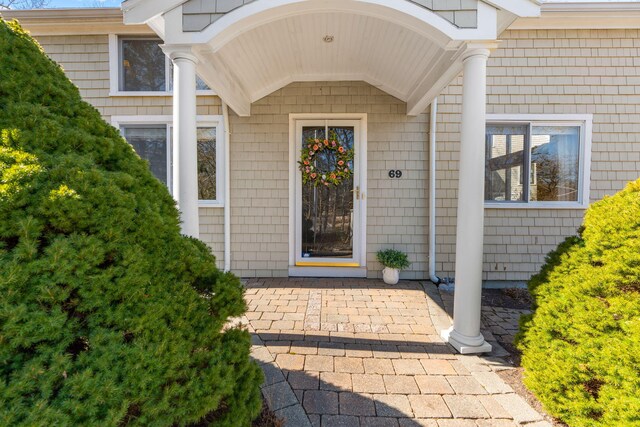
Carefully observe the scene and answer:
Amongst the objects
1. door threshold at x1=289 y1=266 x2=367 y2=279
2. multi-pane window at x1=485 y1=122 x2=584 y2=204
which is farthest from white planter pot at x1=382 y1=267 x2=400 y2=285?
multi-pane window at x1=485 y1=122 x2=584 y2=204

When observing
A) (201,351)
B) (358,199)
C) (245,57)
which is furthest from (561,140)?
(201,351)

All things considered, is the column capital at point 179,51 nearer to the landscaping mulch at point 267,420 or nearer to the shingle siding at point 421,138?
the shingle siding at point 421,138

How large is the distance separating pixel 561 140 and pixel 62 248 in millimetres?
5396

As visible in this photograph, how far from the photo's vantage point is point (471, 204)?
2432 mm

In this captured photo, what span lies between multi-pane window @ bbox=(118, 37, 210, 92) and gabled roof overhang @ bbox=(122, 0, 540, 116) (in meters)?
1.37

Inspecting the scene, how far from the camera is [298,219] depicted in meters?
4.43

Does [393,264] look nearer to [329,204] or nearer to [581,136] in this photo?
[329,204]

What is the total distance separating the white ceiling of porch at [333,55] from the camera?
112 inches

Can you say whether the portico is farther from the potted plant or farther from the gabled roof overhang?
the potted plant

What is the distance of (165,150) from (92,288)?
12.2 ft

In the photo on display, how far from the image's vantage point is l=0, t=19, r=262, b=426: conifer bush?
39.5 inches

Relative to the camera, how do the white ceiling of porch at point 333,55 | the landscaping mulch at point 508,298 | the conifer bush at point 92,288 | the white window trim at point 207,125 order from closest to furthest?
the conifer bush at point 92,288, the white ceiling of porch at point 333,55, the landscaping mulch at point 508,298, the white window trim at point 207,125

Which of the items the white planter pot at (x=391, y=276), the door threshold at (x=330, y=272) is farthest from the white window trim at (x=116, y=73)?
the white planter pot at (x=391, y=276)

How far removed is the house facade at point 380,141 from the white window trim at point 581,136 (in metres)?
0.02
